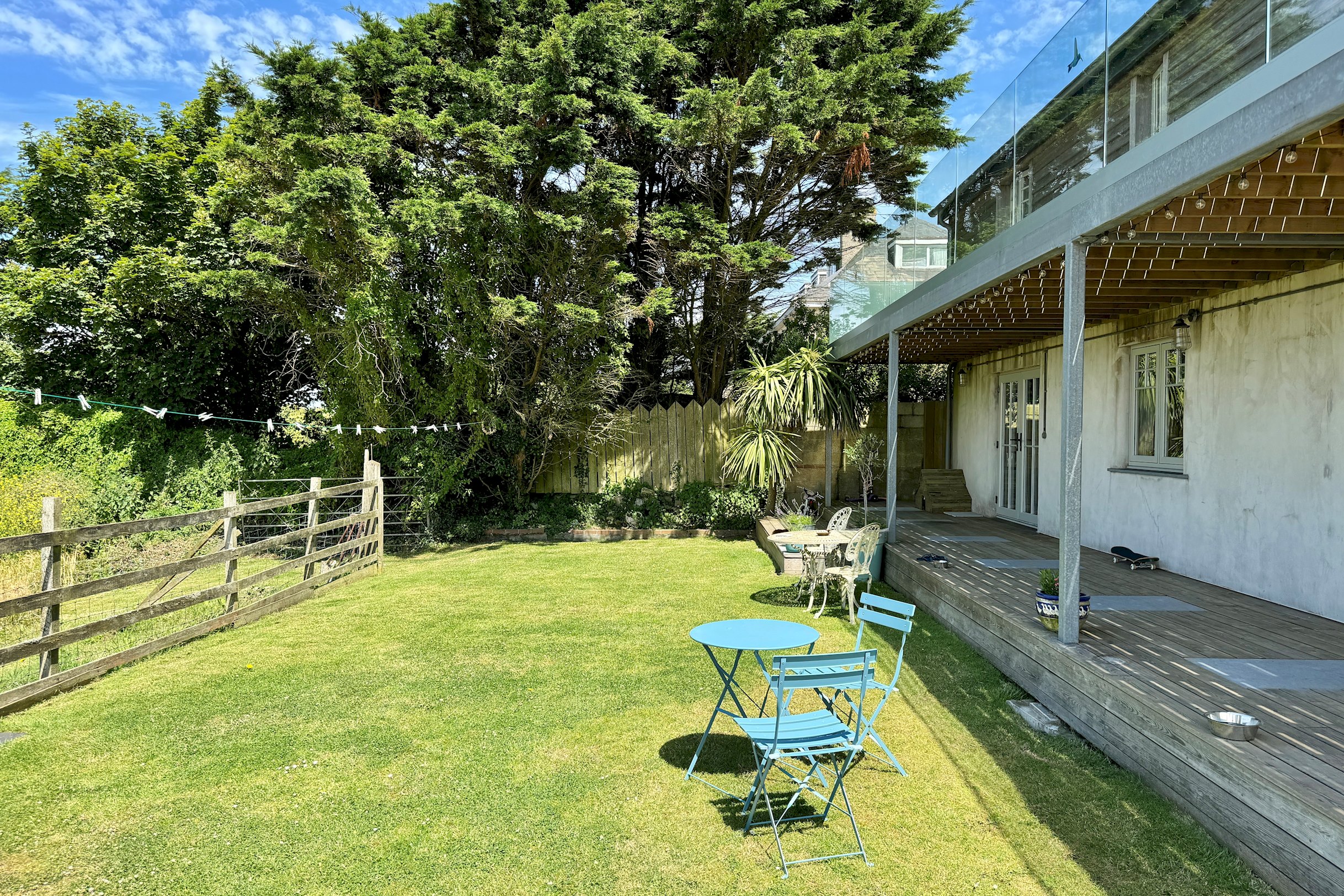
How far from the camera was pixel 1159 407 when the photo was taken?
6.82 m

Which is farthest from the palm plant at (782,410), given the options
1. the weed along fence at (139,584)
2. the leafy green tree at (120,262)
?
the leafy green tree at (120,262)

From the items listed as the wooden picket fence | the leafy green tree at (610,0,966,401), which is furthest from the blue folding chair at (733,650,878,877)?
the wooden picket fence

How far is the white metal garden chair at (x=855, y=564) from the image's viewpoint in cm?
659

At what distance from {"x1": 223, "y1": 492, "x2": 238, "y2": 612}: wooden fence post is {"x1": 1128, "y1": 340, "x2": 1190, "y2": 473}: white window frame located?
328 inches

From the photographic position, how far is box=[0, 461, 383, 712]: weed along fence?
4.82 m

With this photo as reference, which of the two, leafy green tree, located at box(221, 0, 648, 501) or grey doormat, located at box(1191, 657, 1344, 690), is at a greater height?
leafy green tree, located at box(221, 0, 648, 501)

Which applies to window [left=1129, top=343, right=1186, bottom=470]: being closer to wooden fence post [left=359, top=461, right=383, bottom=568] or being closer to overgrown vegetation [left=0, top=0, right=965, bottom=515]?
overgrown vegetation [left=0, top=0, right=965, bottom=515]

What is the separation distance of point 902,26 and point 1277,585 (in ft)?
32.1

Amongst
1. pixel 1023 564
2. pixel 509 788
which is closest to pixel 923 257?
pixel 1023 564

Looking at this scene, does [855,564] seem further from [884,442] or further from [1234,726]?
[884,442]

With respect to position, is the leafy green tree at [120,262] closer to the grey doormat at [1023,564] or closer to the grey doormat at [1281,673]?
the grey doormat at [1023,564]

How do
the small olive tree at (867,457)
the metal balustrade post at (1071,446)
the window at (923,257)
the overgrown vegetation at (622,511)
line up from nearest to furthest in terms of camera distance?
the metal balustrade post at (1071,446) → the window at (923,257) → the small olive tree at (867,457) → the overgrown vegetation at (622,511)

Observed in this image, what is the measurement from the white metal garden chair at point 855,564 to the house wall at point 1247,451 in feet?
8.15

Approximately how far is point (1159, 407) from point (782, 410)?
4708 millimetres
